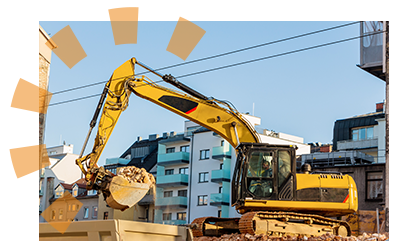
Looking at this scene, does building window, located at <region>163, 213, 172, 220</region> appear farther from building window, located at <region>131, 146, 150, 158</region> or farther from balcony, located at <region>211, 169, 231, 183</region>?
building window, located at <region>131, 146, 150, 158</region>

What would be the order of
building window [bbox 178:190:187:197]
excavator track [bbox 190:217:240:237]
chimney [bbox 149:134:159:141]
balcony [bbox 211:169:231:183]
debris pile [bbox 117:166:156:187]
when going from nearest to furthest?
1. excavator track [bbox 190:217:240:237]
2. debris pile [bbox 117:166:156:187]
3. balcony [bbox 211:169:231:183]
4. building window [bbox 178:190:187:197]
5. chimney [bbox 149:134:159:141]

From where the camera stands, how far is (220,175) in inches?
1912

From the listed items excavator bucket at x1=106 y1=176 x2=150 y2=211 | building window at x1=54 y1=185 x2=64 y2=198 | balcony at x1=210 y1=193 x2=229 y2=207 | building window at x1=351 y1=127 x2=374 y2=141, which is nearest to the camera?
excavator bucket at x1=106 y1=176 x2=150 y2=211

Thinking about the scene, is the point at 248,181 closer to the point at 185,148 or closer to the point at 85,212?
the point at 185,148

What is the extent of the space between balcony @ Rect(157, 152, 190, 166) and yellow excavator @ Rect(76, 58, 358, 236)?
3610 centimetres

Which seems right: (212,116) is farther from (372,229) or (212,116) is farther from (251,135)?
(372,229)

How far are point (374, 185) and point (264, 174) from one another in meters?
19.9

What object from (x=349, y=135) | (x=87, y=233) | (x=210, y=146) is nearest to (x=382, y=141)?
(x=349, y=135)

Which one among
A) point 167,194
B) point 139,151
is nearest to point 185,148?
point 167,194

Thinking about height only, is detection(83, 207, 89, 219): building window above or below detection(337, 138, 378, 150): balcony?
below

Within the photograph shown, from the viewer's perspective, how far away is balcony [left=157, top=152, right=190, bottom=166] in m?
53.3

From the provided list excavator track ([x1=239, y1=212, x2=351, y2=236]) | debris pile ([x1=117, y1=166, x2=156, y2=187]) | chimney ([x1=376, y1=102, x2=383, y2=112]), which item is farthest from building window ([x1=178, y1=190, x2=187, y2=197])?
excavator track ([x1=239, y1=212, x2=351, y2=236])

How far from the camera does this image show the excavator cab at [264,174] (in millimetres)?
14750

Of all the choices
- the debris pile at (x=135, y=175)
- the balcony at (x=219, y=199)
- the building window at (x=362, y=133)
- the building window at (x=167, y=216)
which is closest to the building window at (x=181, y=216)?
the building window at (x=167, y=216)
